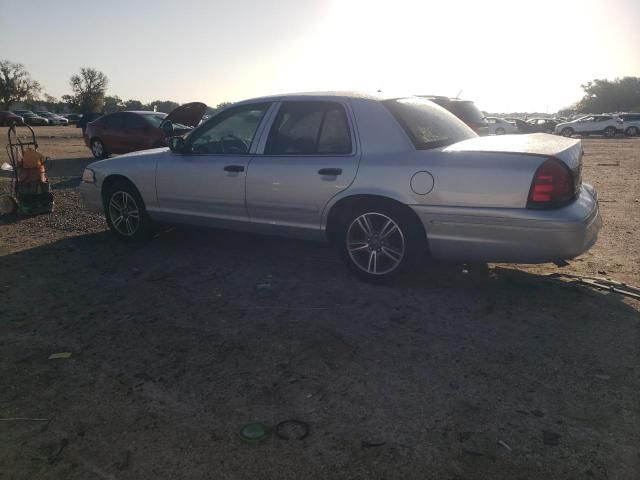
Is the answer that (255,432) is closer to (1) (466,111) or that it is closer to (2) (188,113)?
(1) (466,111)

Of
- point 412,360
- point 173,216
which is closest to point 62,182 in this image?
point 173,216

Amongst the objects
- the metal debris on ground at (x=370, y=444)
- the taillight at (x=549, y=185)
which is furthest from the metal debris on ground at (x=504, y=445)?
the taillight at (x=549, y=185)

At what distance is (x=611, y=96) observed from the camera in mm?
70562

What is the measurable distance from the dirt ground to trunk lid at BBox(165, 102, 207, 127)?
927 cm

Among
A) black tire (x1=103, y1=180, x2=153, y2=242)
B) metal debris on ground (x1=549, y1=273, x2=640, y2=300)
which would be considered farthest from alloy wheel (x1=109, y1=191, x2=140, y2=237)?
metal debris on ground (x1=549, y1=273, x2=640, y2=300)

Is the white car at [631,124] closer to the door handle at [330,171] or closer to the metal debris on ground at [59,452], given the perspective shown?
the door handle at [330,171]

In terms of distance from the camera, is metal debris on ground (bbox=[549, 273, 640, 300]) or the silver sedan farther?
metal debris on ground (bbox=[549, 273, 640, 300])

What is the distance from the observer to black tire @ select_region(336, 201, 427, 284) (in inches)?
163

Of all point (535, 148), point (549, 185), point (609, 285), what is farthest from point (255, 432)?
point (609, 285)

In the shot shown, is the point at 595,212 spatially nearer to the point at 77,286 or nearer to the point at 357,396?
the point at 357,396

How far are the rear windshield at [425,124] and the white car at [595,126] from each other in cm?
3684

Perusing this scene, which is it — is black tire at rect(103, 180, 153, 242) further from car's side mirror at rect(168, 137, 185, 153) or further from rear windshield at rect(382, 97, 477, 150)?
rear windshield at rect(382, 97, 477, 150)

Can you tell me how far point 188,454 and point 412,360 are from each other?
56.5 inches

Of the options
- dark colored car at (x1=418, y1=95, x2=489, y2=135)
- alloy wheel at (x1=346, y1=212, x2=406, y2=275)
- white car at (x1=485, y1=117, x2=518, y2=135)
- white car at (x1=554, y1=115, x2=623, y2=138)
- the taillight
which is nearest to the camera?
the taillight
